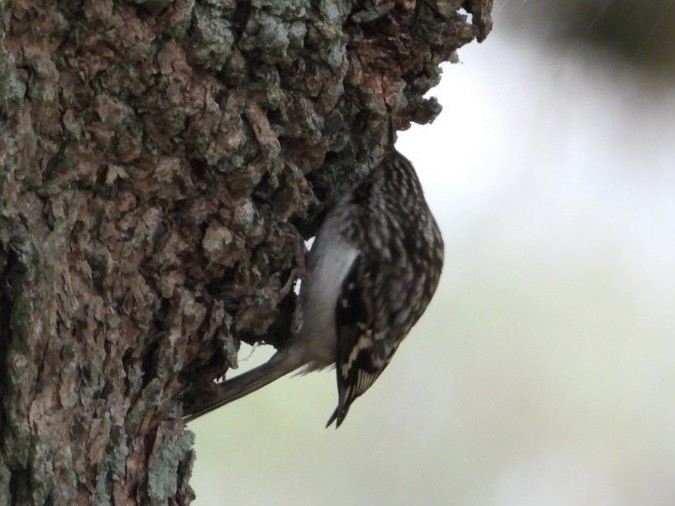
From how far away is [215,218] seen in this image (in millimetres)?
2342

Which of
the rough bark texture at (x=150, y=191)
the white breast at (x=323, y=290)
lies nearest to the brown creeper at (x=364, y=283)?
the white breast at (x=323, y=290)

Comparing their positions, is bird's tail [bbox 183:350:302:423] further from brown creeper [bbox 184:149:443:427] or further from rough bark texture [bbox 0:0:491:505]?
rough bark texture [bbox 0:0:491:505]

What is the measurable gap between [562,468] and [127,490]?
271 centimetres

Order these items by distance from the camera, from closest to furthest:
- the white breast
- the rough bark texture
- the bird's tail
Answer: the rough bark texture → the bird's tail → the white breast

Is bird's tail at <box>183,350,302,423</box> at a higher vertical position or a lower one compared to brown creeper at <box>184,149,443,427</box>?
lower

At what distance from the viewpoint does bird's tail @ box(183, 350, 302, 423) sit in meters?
2.61

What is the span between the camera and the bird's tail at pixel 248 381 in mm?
2605

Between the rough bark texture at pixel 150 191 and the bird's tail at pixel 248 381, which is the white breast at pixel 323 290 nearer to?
the bird's tail at pixel 248 381

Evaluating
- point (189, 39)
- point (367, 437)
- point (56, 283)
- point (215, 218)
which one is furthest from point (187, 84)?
point (367, 437)

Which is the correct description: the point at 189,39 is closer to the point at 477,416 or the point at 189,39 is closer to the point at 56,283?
the point at 56,283

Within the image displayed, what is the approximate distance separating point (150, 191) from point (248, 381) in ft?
2.57

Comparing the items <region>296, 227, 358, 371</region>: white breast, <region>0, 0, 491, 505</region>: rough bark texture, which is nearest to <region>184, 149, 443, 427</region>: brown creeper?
<region>296, 227, 358, 371</region>: white breast

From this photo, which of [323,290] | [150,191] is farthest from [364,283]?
[150,191]

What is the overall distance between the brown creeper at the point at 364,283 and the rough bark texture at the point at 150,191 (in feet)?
0.74
